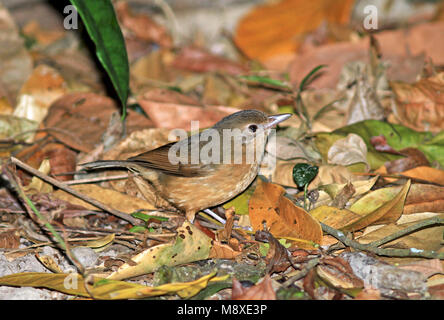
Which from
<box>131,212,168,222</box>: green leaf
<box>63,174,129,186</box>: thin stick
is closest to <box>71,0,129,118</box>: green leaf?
<box>63,174,129,186</box>: thin stick

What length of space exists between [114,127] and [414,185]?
2.55 m

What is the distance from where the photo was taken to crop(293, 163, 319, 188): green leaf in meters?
3.79

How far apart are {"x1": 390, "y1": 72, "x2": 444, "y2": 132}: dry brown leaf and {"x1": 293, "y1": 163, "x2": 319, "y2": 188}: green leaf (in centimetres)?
150

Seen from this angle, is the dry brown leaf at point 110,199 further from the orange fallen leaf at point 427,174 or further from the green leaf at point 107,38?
the orange fallen leaf at point 427,174

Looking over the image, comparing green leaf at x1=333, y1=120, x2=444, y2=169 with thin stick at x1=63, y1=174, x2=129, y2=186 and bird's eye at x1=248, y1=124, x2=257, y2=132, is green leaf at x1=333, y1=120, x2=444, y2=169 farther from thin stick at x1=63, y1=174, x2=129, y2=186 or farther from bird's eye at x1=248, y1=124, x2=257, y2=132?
thin stick at x1=63, y1=174, x2=129, y2=186

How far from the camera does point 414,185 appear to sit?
3764 millimetres

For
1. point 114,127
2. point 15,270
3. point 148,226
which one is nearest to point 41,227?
point 15,270

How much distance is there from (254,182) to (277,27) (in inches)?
129

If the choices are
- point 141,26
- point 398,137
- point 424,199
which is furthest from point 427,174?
point 141,26

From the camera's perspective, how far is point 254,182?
14.2ft

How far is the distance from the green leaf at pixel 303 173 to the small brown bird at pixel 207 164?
35 cm

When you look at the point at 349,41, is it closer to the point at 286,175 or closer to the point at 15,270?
the point at 286,175
